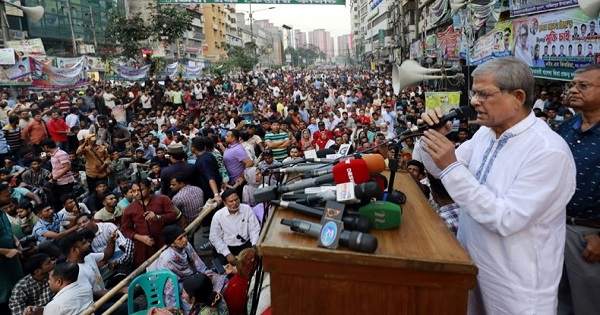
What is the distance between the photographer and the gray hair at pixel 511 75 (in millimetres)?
1682

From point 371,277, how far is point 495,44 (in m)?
10.8

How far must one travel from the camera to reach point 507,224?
5.18ft

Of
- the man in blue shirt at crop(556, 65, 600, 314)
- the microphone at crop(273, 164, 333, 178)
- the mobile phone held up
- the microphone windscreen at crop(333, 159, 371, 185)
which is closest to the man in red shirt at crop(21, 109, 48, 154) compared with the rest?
the mobile phone held up

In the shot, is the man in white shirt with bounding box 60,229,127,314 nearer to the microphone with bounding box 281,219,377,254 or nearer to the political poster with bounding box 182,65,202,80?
the microphone with bounding box 281,219,377,254

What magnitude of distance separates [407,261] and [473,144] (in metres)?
0.97

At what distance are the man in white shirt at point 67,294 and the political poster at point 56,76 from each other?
472 inches

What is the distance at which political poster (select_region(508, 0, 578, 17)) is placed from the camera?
7.44m

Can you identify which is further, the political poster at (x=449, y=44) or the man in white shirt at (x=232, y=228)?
the political poster at (x=449, y=44)

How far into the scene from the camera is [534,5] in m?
8.62

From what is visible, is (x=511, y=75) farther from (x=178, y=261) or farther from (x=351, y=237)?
(x=178, y=261)

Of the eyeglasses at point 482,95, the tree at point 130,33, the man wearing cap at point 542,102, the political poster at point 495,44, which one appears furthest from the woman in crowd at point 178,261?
the tree at point 130,33

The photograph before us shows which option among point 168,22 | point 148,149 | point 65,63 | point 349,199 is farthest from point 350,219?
point 168,22

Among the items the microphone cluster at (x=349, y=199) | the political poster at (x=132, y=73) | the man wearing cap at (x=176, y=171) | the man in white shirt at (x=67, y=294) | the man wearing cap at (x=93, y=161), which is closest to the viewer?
the microphone cluster at (x=349, y=199)

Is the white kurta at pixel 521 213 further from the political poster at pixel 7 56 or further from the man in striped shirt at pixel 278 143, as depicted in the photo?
the political poster at pixel 7 56
